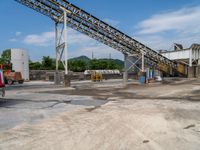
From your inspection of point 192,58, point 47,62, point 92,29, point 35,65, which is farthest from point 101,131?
point 35,65

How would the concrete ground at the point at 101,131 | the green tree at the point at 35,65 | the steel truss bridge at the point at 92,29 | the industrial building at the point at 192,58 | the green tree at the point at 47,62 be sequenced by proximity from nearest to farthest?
1. the concrete ground at the point at 101,131
2. the steel truss bridge at the point at 92,29
3. the industrial building at the point at 192,58
4. the green tree at the point at 35,65
5. the green tree at the point at 47,62

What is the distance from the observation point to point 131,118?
329 inches

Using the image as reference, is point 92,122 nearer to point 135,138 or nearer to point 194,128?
point 135,138

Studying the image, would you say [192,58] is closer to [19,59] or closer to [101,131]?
[19,59]

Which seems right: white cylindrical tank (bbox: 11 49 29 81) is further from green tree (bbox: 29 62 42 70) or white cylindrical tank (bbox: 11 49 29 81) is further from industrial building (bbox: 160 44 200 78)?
green tree (bbox: 29 62 42 70)

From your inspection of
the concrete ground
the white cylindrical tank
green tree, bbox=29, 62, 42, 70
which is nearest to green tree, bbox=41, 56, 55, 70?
green tree, bbox=29, 62, 42, 70

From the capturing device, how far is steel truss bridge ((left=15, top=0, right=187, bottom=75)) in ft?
90.4

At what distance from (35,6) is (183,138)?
25729mm

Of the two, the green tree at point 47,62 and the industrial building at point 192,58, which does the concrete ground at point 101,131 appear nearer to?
the industrial building at point 192,58

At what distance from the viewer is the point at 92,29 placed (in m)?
31.1

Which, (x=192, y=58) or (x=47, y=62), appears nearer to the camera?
(x=192, y=58)

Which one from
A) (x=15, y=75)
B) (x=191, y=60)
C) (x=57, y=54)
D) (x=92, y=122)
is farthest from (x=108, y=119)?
(x=191, y=60)

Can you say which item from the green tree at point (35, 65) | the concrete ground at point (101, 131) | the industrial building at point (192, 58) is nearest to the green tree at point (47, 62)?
the green tree at point (35, 65)

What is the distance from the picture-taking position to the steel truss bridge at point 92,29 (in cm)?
2755
